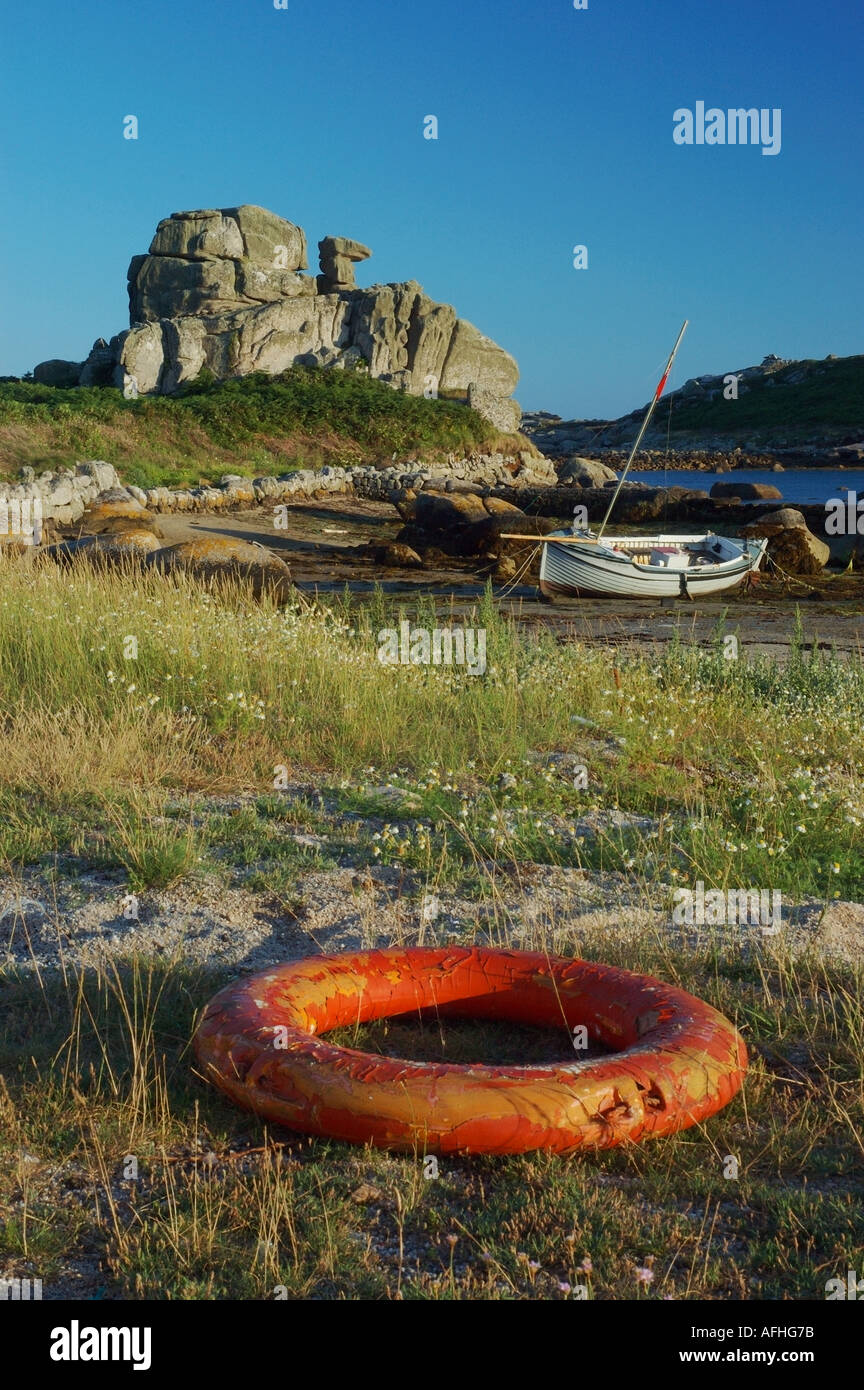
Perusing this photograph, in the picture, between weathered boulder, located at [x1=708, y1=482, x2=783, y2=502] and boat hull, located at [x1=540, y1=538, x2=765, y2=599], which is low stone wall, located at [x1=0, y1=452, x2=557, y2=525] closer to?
weathered boulder, located at [x1=708, y1=482, x2=783, y2=502]

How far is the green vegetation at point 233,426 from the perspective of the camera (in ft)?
120

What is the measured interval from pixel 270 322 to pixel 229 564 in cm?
4137

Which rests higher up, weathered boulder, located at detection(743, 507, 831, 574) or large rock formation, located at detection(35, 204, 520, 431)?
large rock formation, located at detection(35, 204, 520, 431)

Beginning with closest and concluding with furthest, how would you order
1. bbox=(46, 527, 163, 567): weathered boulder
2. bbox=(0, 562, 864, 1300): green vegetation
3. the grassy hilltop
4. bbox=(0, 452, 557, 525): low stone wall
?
bbox=(0, 562, 864, 1300): green vegetation, bbox=(46, 527, 163, 567): weathered boulder, bbox=(0, 452, 557, 525): low stone wall, the grassy hilltop

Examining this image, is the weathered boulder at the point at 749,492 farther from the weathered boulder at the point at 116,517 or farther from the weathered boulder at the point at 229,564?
the weathered boulder at the point at 229,564

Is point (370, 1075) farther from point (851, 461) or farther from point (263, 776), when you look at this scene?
point (851, 461)

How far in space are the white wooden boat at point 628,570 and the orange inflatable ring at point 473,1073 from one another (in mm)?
17231

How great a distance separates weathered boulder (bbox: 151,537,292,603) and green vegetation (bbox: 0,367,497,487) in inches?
691

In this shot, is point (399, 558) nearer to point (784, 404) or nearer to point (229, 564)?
point (229, 564)

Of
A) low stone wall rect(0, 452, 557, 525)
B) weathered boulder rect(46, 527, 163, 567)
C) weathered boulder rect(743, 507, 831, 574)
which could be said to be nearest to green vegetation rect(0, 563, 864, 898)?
weathered boulder rect(46, 527, 163, 567)

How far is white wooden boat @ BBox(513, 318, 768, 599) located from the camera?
69.9 ft

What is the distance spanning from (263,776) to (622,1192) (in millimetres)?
4429

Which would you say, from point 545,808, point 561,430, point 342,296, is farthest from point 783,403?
point 545,808

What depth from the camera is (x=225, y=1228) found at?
10.9 feet
